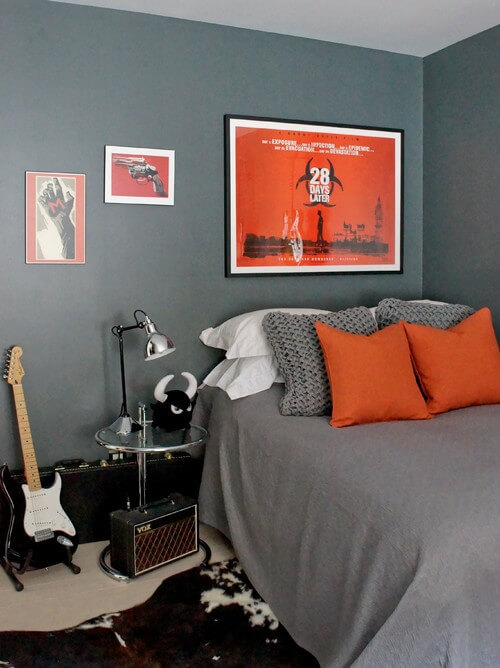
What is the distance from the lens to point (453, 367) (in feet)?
8.71

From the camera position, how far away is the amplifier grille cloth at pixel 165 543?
256 centimetres

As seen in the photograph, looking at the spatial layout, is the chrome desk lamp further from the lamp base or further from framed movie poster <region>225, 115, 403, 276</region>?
framed movie poster <region>225, 115, 403, 276</region>

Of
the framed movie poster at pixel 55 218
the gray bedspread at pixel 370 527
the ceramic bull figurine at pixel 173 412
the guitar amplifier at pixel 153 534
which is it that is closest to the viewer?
the gray bedspread at pixel 370 527

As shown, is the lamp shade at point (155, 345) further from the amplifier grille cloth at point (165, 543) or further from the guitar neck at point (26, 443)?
the amplifier grille cloth at point (165, 543)

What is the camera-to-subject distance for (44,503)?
2670 mm

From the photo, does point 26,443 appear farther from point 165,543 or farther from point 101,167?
point 101,167

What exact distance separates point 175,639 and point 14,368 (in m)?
1.35

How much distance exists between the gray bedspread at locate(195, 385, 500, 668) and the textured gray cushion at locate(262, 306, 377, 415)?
78 mm

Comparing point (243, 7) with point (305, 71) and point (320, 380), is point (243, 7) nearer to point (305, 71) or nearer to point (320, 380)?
point (305, 71)

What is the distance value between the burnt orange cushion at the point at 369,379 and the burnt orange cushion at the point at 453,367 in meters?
0.09

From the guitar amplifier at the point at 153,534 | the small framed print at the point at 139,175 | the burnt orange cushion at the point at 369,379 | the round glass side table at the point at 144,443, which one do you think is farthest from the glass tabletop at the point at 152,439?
the small framed print at the point at 139,175

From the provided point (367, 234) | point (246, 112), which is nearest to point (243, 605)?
point (367, 234)

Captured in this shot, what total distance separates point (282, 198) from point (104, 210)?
0.94 meters

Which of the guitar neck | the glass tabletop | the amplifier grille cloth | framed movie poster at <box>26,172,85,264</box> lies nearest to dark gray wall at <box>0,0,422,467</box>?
framed movie poster at <box>26,172,85,264</box>
